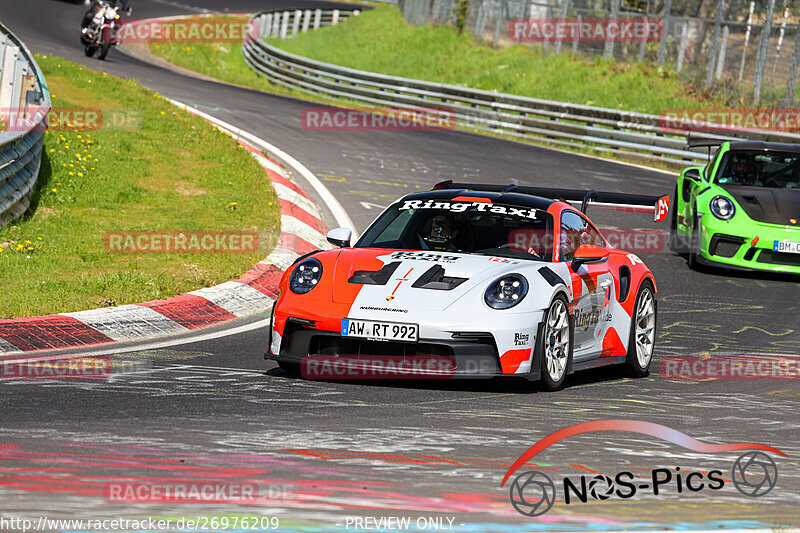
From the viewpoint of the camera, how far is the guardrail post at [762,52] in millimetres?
25555

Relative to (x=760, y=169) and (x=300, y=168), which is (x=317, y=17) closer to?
(x=300, y=168)

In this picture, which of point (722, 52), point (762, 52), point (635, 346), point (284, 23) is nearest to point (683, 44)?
point (722, 52)

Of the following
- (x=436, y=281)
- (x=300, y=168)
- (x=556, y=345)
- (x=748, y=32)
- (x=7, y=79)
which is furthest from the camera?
(x=748, y=32)

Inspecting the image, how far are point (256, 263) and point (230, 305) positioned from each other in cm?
161

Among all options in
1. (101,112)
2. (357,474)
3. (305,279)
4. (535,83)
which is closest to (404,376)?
(305,279)

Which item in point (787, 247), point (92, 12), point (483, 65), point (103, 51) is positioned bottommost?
point (483, 65)

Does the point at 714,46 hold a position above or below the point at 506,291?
above

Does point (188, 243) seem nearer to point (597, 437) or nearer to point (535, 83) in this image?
point (597, 437)

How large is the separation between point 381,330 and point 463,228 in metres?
1.69

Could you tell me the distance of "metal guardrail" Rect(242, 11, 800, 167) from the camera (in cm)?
2320

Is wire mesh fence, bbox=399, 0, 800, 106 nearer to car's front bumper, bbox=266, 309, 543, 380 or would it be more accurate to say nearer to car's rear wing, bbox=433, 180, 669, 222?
car's rear wing, bbox=433, 180, 669, 222

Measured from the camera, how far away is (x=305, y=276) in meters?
7.59

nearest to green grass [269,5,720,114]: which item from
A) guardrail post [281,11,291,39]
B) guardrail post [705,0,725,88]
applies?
guardrail post [705,0,725,88]

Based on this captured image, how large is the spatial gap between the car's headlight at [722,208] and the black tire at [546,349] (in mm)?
6297
